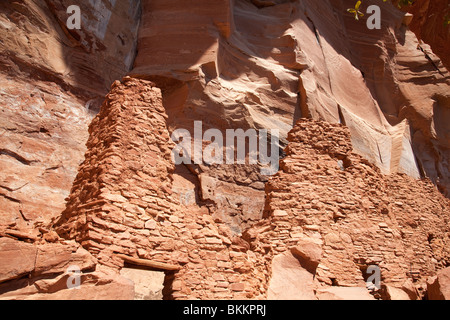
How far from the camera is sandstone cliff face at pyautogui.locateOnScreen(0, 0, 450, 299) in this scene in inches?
202

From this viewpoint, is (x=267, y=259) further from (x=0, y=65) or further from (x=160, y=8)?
(x=160, y=8)

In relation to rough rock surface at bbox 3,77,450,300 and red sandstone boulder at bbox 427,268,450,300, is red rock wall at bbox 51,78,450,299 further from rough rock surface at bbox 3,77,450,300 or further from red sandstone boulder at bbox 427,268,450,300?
red sandstone boulder at bbox 427,268,450,300

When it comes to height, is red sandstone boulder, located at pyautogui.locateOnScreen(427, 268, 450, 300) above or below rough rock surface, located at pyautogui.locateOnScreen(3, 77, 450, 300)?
below

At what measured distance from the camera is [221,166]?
12.8 metres

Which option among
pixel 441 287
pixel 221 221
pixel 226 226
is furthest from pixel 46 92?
pixel 441 287

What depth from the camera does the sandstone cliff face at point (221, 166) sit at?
16.9 feet

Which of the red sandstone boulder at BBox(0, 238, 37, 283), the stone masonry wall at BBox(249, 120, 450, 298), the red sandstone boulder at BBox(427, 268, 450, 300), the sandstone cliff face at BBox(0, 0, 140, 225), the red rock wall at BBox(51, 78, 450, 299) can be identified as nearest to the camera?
the red sandstone boulder at BBox(0, 238, 37, 283)

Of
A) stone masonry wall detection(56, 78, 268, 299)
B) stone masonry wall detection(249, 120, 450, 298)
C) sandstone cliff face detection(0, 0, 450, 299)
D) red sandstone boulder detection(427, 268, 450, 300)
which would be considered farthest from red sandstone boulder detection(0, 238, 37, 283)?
red sandstone boulder detection(427, 268, 450, 300)

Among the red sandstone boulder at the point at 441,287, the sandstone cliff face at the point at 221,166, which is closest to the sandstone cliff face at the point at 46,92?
the sandstone cliff face at the point at 221,166

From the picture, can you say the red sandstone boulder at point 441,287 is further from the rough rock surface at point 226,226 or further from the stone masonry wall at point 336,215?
the stone masonry wall at point 336,215

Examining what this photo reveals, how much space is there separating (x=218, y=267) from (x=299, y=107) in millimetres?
10023

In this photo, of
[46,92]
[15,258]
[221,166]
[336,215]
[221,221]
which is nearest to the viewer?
[15,258]

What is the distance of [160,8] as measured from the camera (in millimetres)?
15102

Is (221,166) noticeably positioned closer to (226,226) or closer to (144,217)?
(226,226)
